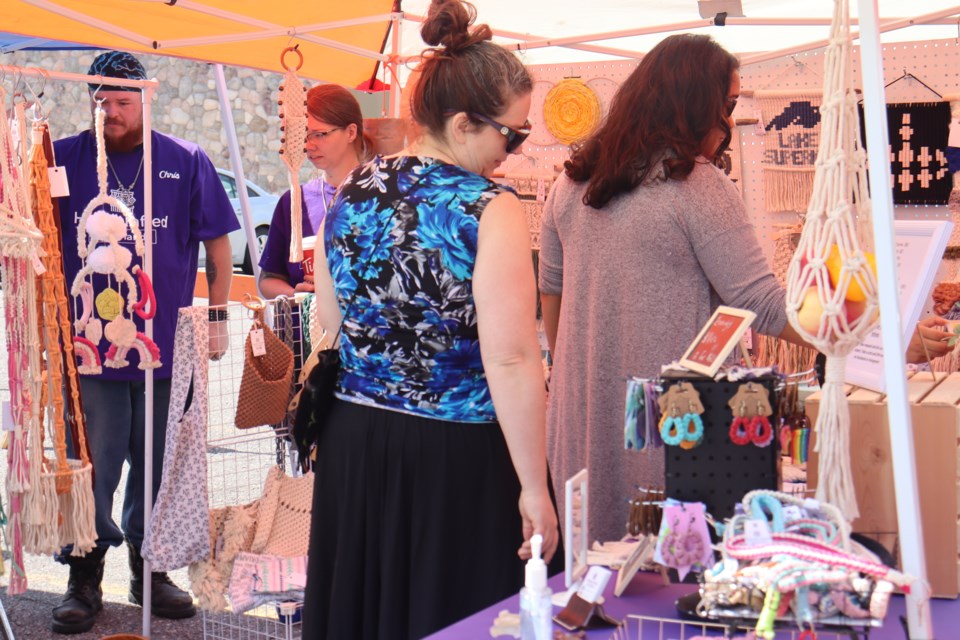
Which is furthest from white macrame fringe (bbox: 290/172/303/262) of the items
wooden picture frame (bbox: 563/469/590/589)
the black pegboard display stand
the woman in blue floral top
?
the black pegboard display stand

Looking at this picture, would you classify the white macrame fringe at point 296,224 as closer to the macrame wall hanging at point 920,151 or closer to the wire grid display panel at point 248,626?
the wire grid display panel at point 248,626

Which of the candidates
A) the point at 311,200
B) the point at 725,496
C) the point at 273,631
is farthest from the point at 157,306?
the point at 725,496

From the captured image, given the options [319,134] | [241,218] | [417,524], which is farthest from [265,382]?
[241,218]

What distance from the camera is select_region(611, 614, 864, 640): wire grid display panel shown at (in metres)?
1.39

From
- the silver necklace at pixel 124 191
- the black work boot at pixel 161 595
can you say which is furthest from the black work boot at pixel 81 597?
the silver necklace at pixel 124 191

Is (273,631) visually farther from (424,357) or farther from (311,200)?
(424,357)

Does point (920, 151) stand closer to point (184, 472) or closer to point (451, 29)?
point (451, 29)

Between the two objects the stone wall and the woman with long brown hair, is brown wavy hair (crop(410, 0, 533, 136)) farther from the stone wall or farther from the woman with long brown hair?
the stone wall

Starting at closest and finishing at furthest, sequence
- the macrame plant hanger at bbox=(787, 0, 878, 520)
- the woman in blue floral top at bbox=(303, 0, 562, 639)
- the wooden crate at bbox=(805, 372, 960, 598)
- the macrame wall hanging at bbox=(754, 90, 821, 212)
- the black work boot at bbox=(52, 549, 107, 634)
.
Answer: the macrame plant hanger at bbox=(787, 0, 878, 520), the wooden crate at bbox=(805, 372, 960, 598), the woman in blue floral top at bbox=(303, 0, 562, 639), the black work boot at bbox=(52, 549, 107, 634), the macrame wall hanging at bbox=(754, 90, 821, 212)

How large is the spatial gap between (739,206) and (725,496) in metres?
0.76

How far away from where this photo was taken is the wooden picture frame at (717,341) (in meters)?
1.49

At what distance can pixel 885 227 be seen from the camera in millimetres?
1195

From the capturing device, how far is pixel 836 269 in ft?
4.29

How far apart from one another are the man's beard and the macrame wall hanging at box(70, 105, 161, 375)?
0.35 m
